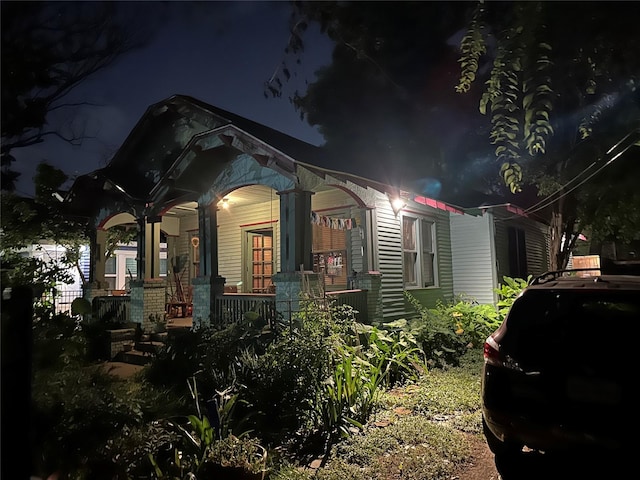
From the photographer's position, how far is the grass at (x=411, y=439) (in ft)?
12.5

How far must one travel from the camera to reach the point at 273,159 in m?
8.47

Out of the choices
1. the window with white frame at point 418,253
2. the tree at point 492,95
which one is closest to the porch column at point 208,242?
the tree at point 492,95

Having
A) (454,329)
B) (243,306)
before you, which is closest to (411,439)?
(454,329)

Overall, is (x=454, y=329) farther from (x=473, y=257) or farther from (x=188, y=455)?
(x=188, y=455)

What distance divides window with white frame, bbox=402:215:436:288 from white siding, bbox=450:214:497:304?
110 centimetres

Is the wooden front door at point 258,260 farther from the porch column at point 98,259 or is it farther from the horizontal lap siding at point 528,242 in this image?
the horizontal lap siding at point 528,242

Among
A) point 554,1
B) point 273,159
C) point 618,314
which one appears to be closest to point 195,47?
point 273,159

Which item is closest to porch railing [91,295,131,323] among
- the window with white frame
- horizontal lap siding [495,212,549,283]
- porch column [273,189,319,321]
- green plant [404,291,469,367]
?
porch column [273,189,319,321]

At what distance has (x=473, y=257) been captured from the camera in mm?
12578

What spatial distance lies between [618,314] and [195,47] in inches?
259

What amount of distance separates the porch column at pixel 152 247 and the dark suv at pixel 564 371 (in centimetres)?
930

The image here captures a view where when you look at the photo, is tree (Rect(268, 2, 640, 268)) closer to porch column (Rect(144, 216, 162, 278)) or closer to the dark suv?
the dark suv

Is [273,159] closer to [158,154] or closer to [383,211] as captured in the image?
[383,211]

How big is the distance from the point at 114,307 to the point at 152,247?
207 centimetres
